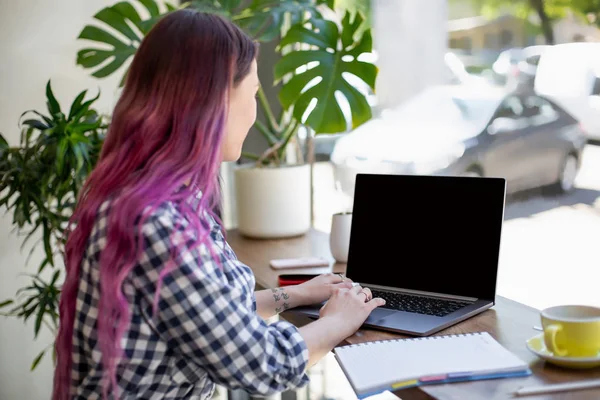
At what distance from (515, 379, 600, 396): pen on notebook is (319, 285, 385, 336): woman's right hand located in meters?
0.34

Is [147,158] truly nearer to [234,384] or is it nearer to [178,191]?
[178,191]

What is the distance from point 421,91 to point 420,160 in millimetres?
207

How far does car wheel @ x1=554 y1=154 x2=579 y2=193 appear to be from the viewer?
1776 mm

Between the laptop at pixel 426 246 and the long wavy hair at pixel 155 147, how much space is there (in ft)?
1.56

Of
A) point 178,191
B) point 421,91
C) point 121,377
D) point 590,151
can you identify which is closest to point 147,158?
point 178,191

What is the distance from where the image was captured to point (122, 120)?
1.12 m

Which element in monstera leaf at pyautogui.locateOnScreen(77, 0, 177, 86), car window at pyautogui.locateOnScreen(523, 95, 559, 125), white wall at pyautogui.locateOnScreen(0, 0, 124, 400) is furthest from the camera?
white wall at pyautogui.locateOnScreen(0, 0, 124, 400)

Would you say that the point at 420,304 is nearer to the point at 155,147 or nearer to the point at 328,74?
the point at 155,147

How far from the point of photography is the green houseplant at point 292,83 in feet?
6.70

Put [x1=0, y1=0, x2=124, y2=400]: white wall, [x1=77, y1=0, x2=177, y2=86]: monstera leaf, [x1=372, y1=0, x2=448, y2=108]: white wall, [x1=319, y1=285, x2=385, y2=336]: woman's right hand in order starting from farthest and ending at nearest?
1. [x1=0, y1=0, x2=124, y2=400]: white wall
2. [x1=77, y1=0, x2=177, y2=86]: monstera leaf
3. [x1=372, y1=0, x2=448, y2=108]: white wall
4. [x1=319, y1=285, x2=385, y2=336]: woman's right hand

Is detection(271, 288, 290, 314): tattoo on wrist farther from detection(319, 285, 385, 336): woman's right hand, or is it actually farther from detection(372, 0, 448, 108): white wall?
detection(372, 0, 448, 108): white wall

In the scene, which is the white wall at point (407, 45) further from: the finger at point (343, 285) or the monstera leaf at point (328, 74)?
the finger at point (343, 285)

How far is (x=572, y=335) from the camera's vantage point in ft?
3.53

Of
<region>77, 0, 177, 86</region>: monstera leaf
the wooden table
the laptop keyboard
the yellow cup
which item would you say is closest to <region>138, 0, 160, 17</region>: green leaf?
<region>77, 0, 177, 86</region>: monstera leaf
